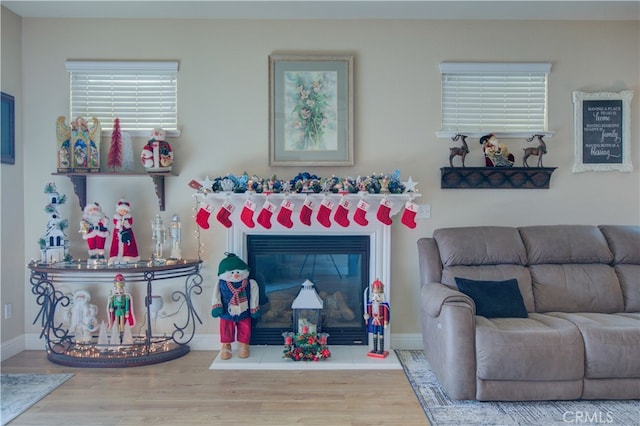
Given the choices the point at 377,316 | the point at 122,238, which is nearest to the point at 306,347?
the point at 377,316

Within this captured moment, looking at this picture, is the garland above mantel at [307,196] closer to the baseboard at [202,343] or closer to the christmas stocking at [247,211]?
the christmas stocking at [247,211]

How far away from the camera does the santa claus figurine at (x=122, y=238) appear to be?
334cm

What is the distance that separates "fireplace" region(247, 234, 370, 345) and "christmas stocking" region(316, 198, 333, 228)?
0.32 meters

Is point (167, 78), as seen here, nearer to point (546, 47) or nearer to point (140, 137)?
point (140, 137)

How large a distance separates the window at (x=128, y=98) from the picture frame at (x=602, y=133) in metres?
3.31

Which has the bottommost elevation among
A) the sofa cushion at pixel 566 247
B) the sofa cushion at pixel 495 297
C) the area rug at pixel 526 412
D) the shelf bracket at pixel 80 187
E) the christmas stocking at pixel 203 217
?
the area rug at pixel 526 412

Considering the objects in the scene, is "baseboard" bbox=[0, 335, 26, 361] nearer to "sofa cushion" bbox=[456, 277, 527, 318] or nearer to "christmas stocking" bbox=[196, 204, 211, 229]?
"christmas stocking" bbox=[196, 204, 211, 229]

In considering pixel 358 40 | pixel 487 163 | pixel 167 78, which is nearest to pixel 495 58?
pixel 487 163

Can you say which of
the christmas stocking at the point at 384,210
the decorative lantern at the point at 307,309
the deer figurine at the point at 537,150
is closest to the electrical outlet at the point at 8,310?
the decorative lantern at the point at 307,309

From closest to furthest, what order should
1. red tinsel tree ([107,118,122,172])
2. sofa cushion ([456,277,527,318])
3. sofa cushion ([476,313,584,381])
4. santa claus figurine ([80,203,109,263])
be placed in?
sofa cushion ([476,313,584,381]), sofa cushion ([456,277,527,318]), santa claus figurine ([80,203,109,263]), red tinsel tree ([107,118,122,172])

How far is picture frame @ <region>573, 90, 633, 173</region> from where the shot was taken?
356cm

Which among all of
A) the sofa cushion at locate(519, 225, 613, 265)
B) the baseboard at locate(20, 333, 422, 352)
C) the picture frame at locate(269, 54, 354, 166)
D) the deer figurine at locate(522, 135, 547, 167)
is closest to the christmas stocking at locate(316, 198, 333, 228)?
the picture frame at locate(269, 54, 354, 166)

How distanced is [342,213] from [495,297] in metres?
1.20

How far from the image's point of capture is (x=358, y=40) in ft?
11.7
